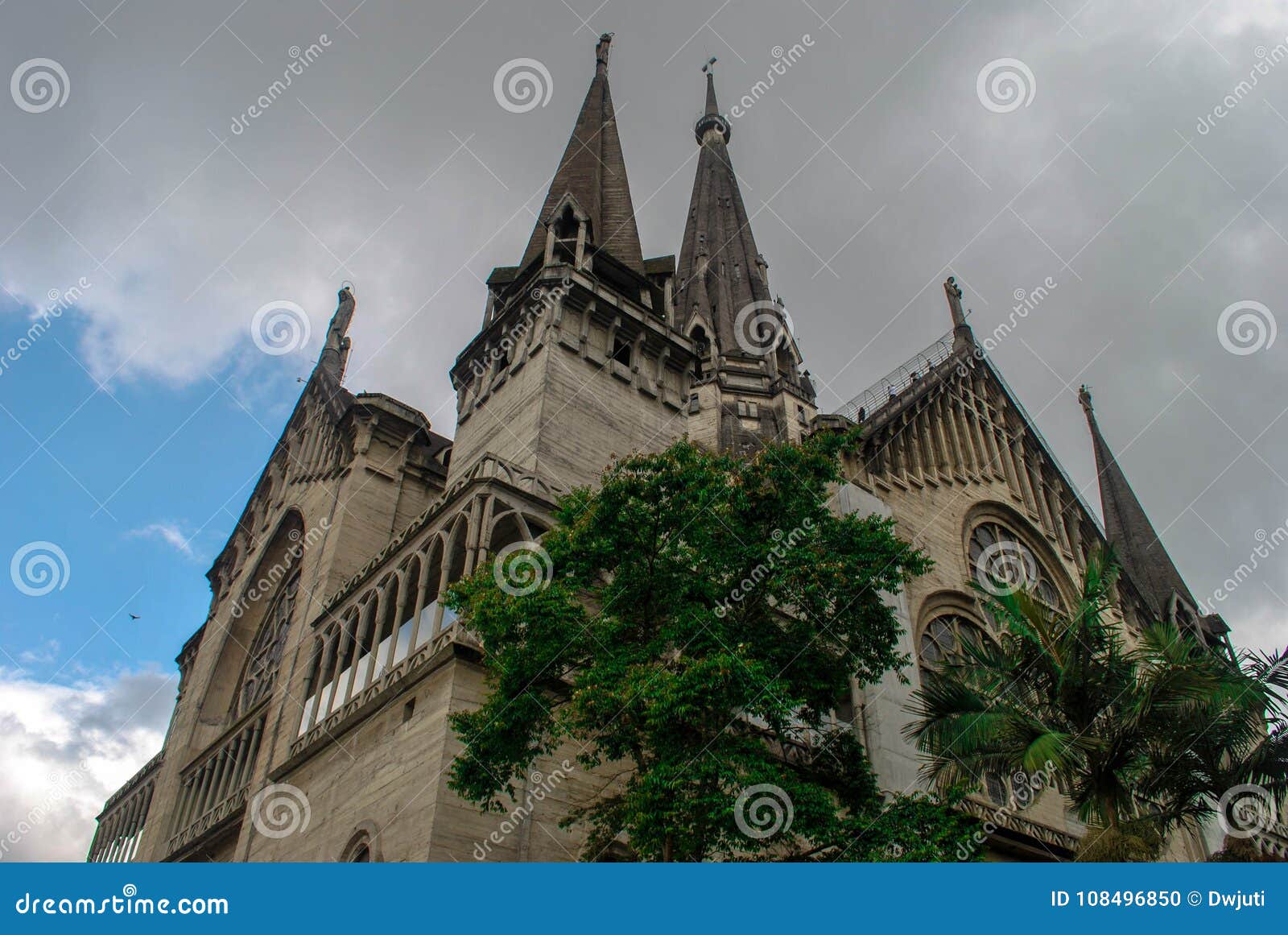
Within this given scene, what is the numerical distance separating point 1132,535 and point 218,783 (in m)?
44.5

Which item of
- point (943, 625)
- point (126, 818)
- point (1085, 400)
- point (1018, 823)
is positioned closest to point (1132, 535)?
point (1085, 400)

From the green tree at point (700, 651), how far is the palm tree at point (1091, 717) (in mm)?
1311

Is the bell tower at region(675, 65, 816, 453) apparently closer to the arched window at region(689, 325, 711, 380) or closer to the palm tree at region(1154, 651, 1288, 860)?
the arched window at region(689, 325, 711, 380)

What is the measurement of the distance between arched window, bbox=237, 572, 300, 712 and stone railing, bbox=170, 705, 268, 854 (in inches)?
58.3

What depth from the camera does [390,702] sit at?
61.1ft

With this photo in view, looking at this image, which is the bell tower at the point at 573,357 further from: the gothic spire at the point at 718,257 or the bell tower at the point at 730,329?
the gothic spire at the point at 718,257

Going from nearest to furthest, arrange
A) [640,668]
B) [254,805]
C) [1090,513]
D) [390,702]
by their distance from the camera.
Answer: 1. [640,668]
2. [390,702]
3. [254,805]
4. [1090,513]

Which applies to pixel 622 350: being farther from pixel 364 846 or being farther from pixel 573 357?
pixel 364 846

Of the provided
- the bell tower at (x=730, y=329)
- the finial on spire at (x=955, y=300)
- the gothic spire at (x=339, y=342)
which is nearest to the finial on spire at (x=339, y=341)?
the gothic spire at (x=339, y=342)

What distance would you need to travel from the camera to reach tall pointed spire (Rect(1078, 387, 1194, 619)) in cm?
4812

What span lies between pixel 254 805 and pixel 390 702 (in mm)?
5453

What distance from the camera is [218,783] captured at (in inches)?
1035

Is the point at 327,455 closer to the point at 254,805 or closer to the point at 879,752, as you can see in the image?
the point at 254,805

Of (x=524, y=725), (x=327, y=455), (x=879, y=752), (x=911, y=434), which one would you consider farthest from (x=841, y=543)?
(x=327, y=455)
